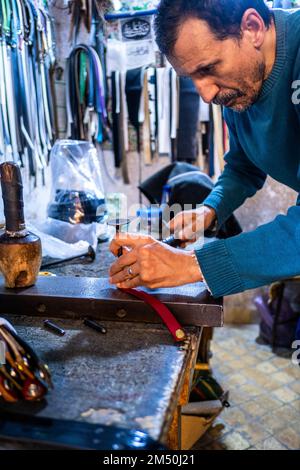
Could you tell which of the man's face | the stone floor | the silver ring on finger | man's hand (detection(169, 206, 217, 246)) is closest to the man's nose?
the man's face

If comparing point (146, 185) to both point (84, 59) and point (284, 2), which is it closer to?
point (84, 59)

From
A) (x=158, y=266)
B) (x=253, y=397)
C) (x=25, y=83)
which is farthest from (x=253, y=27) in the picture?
(x=253, y=397)

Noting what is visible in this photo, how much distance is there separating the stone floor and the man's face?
5.27 feet

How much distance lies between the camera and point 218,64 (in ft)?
3.16

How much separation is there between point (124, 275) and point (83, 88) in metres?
2.20

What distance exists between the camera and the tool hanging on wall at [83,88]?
274 cm

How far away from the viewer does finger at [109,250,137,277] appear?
93cm

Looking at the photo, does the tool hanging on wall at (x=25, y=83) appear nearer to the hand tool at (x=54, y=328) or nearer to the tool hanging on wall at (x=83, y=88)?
the tool hanging on wall at (x=83, y=88)

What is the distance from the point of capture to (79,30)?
2.73m

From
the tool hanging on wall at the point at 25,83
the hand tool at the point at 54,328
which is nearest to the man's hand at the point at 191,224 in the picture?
the hand tool at the point at 54,328

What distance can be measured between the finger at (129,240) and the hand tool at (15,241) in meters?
0.20

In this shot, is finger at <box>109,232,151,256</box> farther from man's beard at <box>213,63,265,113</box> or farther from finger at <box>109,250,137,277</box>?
man's beard at <box>213,63,265,113</box>

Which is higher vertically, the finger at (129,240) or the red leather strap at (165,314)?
the finger at (129,240)

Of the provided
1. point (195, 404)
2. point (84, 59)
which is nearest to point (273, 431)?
point (195, 404)
